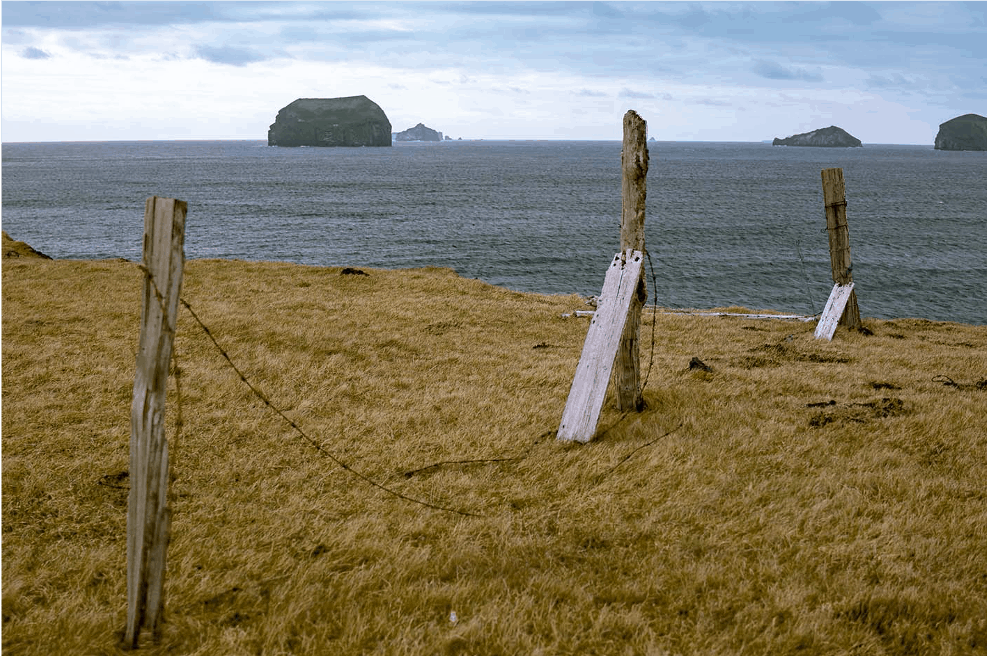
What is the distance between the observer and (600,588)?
5809 mm

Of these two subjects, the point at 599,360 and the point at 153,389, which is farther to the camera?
the point at 599,360

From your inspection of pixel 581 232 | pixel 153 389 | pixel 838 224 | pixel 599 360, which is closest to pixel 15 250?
pixel 599 360

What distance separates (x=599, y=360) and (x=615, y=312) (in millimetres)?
652

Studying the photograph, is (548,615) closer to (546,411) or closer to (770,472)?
(770,472)

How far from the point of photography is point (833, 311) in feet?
52.2

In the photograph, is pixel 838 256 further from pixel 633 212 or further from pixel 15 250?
pixel 15 250

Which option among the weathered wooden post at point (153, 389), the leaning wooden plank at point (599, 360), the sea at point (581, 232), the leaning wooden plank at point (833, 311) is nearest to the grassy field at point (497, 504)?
the leaning wooden plank at point (599, 360)

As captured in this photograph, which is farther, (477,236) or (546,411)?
(477,236)

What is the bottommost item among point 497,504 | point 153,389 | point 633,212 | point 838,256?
point 497,504

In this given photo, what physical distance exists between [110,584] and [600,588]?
13.3 ft

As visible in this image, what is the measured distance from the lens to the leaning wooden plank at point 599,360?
8953 mm

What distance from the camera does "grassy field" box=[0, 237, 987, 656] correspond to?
17.5 ft

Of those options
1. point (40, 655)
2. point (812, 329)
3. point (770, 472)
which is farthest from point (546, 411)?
point (812, 329)

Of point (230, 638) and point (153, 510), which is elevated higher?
point (153, 510)
